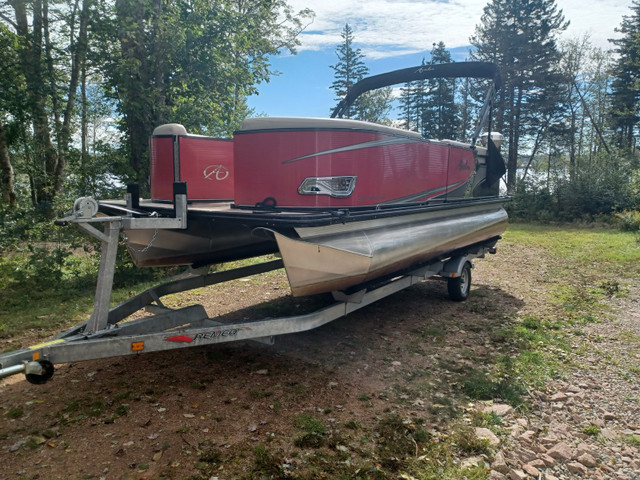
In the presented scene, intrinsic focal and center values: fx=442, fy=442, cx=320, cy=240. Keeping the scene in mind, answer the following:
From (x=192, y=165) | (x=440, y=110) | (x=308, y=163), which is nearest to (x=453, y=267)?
(x=308, y=163)

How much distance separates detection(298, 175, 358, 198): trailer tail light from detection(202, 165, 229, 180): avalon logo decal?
5.75 ft

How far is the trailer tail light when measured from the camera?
12.2 feet

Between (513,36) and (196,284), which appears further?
(513,36)

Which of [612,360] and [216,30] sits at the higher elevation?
[216,30]

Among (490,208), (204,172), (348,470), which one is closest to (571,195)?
(490,208)

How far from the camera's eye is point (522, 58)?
27.0 m

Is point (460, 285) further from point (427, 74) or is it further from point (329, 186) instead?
point (329, 186)

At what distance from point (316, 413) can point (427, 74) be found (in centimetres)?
534

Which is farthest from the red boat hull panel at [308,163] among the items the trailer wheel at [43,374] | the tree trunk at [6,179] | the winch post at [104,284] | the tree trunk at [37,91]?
the tree trunk at [6,179]

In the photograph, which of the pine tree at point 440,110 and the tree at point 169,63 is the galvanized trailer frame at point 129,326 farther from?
the pine tree at point 440,110

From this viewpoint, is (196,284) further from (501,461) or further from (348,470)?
(501,461)

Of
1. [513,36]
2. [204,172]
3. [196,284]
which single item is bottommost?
[196,284]

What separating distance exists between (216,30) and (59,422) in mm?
7168

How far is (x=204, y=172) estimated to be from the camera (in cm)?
501
